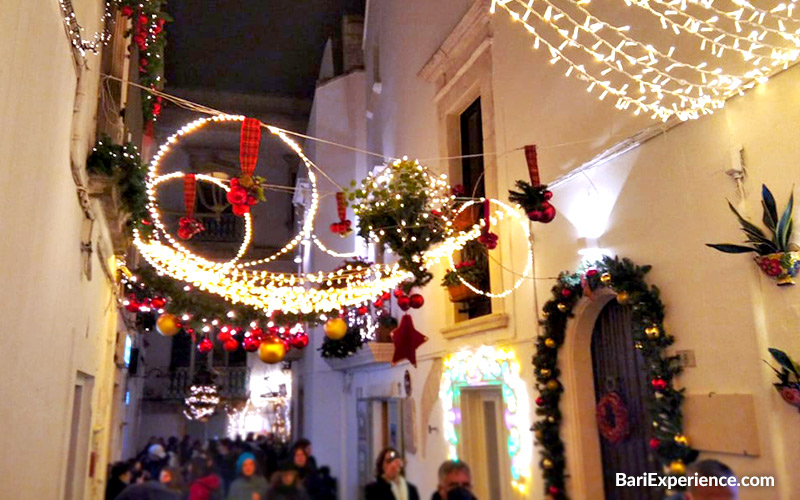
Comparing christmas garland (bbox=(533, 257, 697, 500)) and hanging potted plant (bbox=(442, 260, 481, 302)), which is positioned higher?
hanging potted plant (bbox=(442, 260, 481, 302))

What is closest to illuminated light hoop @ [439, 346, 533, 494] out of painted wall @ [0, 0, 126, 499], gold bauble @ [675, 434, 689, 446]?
gold bauble @ [675, 434, 689, 446]

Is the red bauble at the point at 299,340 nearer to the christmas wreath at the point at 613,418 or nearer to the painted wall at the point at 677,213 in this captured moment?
the painted wall at the point at 677,213

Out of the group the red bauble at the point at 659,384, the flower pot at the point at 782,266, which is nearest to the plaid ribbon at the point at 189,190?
the red bauble at the point at 659,384

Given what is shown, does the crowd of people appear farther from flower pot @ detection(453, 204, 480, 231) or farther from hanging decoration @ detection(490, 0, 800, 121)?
hanging decoration @ detection(490, 0, 800, 121)

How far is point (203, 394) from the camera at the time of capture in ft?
65.7

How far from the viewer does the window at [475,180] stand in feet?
27.7

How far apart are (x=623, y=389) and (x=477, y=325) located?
2379 millimetres

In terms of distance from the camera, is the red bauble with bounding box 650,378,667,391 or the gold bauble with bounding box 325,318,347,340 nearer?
the red bauble with bounding box 650,378,667,391

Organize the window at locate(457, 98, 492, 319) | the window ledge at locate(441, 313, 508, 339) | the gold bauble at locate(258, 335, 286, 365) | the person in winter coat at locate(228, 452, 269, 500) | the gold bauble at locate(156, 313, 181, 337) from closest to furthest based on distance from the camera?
1. the person in winter coat at locate(228, 452, 269, 500)
2. the window ledge at locate(441, 313, 508, 339)
3. the window at locate(457, 98, 492, 319)
4. the gold bauble at locate(258, 335, 286, 365)
5. the gold bauble at locate(156, 313, 181, 337)

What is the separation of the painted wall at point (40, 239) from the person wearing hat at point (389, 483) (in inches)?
85.1

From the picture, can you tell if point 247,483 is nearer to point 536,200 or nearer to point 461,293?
point 461,293

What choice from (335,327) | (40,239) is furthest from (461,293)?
(40,239)

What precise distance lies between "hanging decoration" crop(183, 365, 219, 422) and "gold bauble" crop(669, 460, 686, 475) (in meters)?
17.3

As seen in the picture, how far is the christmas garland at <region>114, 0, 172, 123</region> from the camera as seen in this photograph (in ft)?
19.4
